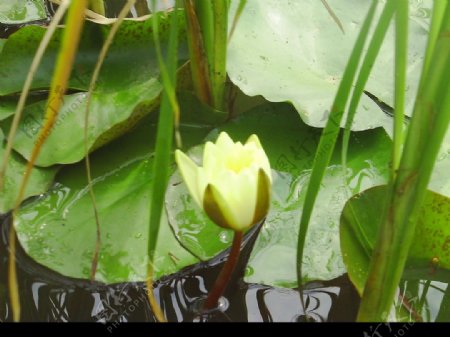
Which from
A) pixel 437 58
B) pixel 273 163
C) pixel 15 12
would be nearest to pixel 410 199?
pixel 437 58

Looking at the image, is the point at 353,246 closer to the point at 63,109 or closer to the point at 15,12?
the point at 63,109

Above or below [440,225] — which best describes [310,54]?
above

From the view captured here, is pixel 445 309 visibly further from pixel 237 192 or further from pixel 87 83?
pixel 87 83

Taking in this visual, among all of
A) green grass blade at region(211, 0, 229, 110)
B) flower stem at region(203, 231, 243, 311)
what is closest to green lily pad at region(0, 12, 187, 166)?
green grass blade at region(211, 0, 229, 110)

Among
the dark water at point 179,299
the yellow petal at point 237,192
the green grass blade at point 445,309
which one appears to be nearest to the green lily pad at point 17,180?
the dark water at point 179,299

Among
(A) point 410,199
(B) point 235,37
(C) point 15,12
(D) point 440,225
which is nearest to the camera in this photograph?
(A) point 410,199

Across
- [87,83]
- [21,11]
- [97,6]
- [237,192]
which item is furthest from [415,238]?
[21,11]
